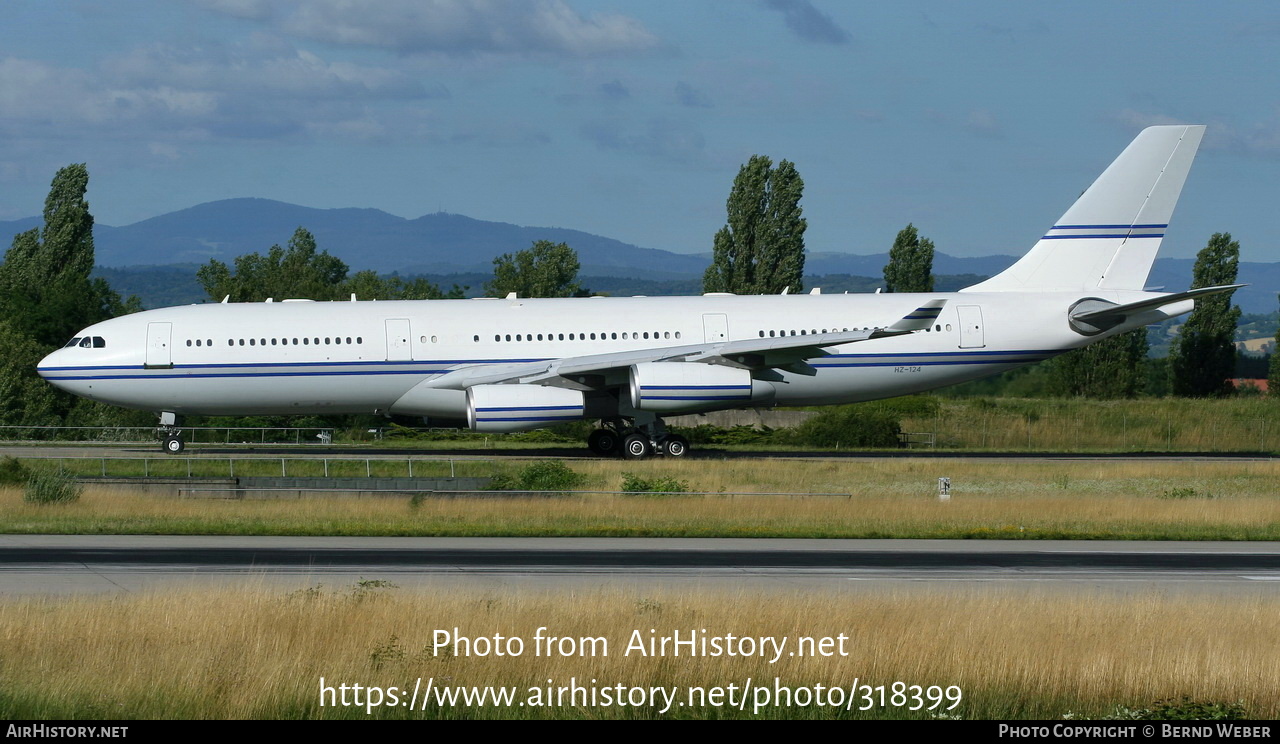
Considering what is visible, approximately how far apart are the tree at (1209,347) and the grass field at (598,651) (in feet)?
187

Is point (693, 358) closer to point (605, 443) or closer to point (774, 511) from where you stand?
point (605, 443)

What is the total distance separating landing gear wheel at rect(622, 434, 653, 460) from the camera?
124 feet

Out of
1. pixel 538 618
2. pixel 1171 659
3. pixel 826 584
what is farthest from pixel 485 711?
pixel 826 584

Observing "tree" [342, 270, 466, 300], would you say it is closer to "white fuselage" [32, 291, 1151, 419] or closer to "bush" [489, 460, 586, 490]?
"white fuselage" [32, 291, 1151, 419]

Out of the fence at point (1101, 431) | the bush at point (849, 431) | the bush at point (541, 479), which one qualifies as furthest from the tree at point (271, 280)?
the bush at point (541, 479)

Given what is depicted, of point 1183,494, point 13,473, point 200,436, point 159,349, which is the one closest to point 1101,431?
point 1183,494

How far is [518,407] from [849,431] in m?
17.3

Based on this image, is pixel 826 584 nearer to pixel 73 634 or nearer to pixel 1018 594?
pixel 1018 594

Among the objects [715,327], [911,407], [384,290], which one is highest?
[384,290]

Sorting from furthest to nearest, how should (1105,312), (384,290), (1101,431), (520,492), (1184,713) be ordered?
(384,290), (1101,431), (1105,312), (520,492), (1184,713)

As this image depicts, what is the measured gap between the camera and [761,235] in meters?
74.7

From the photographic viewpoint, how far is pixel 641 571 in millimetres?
19859

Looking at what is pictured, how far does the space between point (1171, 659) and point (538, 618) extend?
6.43m

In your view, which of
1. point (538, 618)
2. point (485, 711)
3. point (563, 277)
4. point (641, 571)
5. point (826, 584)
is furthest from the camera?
point (563, 277)
